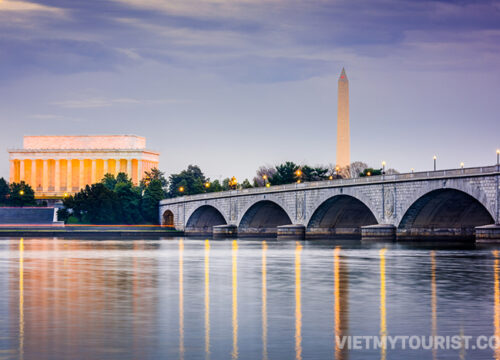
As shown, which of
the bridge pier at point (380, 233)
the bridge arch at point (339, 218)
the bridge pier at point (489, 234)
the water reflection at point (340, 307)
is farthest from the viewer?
the bridge arch at point (339, 218)

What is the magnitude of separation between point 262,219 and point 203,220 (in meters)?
→ 24.7

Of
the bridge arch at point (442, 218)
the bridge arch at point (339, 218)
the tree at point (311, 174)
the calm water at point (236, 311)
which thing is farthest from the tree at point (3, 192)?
the calm water at point (236, 311)

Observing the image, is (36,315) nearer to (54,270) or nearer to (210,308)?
(210,308)

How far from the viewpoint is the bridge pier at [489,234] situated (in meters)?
72.8

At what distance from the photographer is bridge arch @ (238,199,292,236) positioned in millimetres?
125000

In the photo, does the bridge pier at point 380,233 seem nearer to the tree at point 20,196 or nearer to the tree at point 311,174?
the tree at point 311,174

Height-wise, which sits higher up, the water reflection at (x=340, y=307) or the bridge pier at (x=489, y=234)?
the bridge pier at (x=489, y=234)

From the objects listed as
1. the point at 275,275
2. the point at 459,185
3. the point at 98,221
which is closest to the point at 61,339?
the point at 275,275

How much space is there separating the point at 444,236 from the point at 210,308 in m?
67.9

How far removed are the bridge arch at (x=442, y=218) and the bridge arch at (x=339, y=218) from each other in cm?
1498

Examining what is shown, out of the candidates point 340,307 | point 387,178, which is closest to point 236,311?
point 340,307

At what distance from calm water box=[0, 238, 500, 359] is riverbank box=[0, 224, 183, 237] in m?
96.5

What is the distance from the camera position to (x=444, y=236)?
288 feet

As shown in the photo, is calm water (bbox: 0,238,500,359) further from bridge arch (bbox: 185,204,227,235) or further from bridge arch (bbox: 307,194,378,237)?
bridge arch (bbox: 185,204,227,235)
